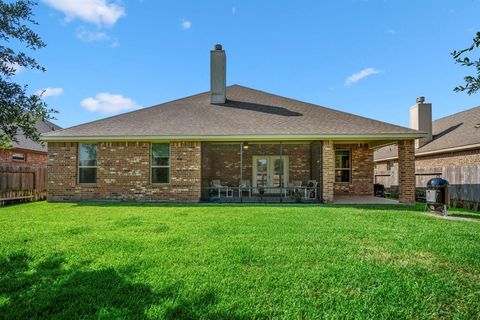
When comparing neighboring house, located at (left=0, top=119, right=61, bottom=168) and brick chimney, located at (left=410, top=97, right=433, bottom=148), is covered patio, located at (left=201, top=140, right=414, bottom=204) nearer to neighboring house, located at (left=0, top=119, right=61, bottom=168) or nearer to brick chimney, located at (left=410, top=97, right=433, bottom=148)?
brick chimney, located at (left=410, top=97, right=433, bottom=148)

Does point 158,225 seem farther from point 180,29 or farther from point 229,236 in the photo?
point 180,29

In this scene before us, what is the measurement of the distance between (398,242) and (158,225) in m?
5.37

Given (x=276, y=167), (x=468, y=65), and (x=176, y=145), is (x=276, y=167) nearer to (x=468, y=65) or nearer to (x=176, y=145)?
(x=176, y=145)

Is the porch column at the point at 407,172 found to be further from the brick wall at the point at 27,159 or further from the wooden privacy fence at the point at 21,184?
the brick wall at the point at 27,159

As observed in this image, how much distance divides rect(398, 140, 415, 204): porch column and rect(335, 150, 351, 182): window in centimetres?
402

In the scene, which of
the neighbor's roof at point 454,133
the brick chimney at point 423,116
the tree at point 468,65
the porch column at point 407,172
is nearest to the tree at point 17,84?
the tree at point 468,65

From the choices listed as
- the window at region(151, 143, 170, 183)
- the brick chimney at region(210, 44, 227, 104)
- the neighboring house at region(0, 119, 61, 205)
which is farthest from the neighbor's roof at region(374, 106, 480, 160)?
the neighboring house at region(0, 119, 61, 205)

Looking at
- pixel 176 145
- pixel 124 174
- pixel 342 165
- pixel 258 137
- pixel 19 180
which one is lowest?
pixel 19 180

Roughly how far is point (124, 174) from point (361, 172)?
40.5 ft

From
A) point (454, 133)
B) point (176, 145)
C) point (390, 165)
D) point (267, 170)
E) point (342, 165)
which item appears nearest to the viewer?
point (176, 145)

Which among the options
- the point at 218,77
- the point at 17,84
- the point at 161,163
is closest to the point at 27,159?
the point at 161,163

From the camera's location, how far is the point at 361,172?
15.1 meters

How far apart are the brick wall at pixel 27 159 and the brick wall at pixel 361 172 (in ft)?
→ 61.4

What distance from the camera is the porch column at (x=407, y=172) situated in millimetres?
11117
